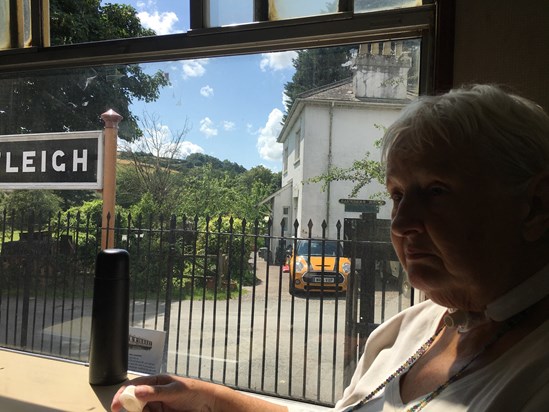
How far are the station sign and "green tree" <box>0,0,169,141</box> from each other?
0.15ft

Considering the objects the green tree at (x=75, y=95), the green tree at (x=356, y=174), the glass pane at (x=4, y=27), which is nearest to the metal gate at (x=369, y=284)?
the green tree at (x=356, y=174)

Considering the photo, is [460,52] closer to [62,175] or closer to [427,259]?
[427,259]

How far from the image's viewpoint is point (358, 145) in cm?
148

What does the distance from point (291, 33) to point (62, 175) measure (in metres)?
1.18

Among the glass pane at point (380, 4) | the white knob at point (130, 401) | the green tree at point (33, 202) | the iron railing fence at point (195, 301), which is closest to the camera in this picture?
the white knob at point (130, 401)

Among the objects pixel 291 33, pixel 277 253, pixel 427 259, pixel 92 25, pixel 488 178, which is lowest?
pixel 277 253

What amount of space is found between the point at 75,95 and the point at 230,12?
0.82 meters

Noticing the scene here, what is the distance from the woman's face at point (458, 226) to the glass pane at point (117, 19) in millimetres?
1132

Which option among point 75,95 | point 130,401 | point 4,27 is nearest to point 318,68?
point 75,95

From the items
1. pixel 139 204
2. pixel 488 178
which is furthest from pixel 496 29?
pixel 139 204

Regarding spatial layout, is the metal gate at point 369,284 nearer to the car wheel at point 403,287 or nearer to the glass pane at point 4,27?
the car wheel at point 403,287

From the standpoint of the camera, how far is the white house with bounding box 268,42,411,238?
1411 millimetres

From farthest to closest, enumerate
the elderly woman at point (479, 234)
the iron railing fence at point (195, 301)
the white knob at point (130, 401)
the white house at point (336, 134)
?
the iron railing fence at point (195, 301)
the white house at point (336, 134)
the white knob at point (130, 401)
the elderly woman at point (479, 234)

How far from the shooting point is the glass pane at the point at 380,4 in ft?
4.17
